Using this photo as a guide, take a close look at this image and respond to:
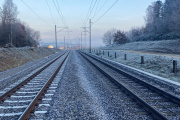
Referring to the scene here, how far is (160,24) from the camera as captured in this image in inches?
2212

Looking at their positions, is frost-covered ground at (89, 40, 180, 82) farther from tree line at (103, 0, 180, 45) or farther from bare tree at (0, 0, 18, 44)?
bare tree at (0, 0, 18, 44)

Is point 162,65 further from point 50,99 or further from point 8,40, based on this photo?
point 8,40

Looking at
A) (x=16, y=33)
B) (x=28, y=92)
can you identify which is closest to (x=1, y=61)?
(x=28, y=92)

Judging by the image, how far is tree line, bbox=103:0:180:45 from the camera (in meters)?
43.3

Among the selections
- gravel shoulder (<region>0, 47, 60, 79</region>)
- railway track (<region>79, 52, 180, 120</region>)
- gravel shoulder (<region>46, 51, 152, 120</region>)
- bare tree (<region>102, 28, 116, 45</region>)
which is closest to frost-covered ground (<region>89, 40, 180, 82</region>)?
railway track (<region>79, 52, 180, 120</region>)

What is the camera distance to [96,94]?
7371mm

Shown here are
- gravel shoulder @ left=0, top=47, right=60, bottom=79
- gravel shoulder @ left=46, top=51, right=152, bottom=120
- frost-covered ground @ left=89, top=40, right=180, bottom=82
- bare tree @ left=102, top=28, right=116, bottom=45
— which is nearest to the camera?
gravel shoulder @ left=46, top=51, right=152, bottom=120

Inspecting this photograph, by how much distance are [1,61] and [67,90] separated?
10983mm

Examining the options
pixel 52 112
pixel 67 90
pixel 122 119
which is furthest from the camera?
pixel 67 90

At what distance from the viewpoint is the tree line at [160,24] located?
43.3m

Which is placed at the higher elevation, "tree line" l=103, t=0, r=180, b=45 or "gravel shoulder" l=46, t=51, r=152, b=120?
"tree line" l=103, t=0, r=180, b=45

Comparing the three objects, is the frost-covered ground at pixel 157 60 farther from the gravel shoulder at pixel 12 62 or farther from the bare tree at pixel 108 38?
the bare tree at pixel 108 38

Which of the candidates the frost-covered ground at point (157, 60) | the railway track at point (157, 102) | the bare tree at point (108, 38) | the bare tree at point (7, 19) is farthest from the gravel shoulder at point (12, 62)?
the bare tree at point (108, 38)

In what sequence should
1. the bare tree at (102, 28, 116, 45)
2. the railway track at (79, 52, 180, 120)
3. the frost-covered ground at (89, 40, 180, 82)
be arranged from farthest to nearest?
the bare tree at (102, 28, 116, 45), the frost-covered ground at (89, 40, 180, 82), the railway track at (79, 52, 180, 120)
